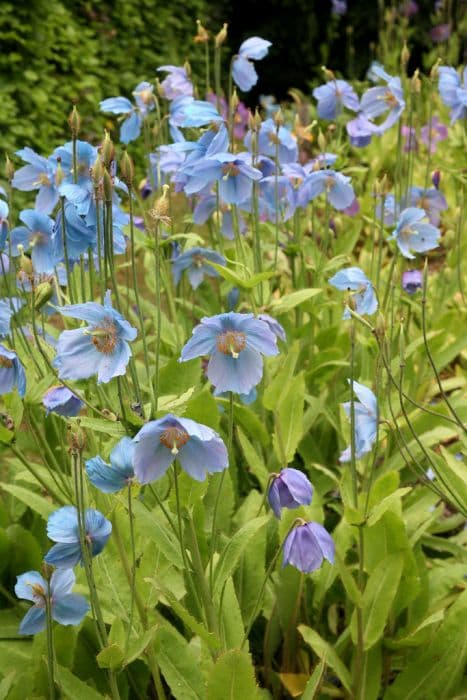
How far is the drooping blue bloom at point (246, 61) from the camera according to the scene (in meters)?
2.20

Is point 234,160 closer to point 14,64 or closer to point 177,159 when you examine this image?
point 177,159

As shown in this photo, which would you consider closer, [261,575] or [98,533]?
[98,533]

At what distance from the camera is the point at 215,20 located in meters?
8.93

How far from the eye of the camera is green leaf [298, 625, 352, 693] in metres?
1.55

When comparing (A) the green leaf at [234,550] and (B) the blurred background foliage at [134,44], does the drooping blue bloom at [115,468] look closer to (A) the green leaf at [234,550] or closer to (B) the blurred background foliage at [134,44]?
(A) the green leaf at [234,550]

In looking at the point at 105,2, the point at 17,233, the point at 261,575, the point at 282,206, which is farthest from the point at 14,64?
the point at 261,575

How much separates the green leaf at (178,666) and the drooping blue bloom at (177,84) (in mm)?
1486

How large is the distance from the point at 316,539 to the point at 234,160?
72 cm

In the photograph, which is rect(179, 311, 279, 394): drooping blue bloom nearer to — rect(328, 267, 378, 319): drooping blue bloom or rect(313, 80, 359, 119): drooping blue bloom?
rect(328, 267, 378, 319): drooping blue bloom

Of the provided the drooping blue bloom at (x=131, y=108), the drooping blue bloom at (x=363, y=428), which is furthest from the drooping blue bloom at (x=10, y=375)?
the drooping blue bloom at (x=131, y=108)

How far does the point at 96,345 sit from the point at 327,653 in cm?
74

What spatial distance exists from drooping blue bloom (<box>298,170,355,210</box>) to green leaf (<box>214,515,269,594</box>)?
3.33 feet

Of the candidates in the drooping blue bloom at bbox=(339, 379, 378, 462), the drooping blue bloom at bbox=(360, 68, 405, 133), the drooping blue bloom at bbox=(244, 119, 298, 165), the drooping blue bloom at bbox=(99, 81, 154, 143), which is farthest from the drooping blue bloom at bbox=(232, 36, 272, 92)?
the drooping blue bloom at bbox=(339, 379, 378, 462)

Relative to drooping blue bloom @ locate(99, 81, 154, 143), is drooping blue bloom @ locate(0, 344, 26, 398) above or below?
below
